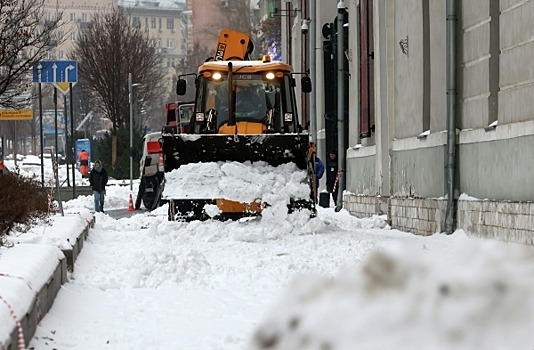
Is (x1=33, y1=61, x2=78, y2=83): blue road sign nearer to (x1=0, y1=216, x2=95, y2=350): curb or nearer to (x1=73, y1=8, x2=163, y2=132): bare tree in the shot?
(x1=0, y1=216, x2=95, y2=350): curb

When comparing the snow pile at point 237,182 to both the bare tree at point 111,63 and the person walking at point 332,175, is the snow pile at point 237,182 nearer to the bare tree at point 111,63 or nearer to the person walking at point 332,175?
the person walking at point 332,175

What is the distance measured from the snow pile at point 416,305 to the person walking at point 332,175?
23.8 metres

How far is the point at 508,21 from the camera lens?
44.3 feet

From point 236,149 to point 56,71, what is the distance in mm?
3499

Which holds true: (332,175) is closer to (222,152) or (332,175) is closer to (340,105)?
(340,105)

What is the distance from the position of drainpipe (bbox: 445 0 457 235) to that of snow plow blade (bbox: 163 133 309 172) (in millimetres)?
2470

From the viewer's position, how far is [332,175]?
95.6 ft

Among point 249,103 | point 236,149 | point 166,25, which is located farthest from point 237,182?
point 166,25

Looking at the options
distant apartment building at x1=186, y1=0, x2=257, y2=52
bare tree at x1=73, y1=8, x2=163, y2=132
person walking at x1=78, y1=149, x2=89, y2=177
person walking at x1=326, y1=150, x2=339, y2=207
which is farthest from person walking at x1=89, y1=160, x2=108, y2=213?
distant apartment building at x1=186, y1=0, x2=257, y2=52

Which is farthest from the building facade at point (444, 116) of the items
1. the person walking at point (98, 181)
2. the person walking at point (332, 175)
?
the person walking at point (98, 181)

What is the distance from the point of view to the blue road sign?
17844 millimetres

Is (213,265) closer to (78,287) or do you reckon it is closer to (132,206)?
(78,287)

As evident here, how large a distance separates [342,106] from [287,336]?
2196 cm

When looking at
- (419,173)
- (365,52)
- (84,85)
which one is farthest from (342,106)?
(84,85)
